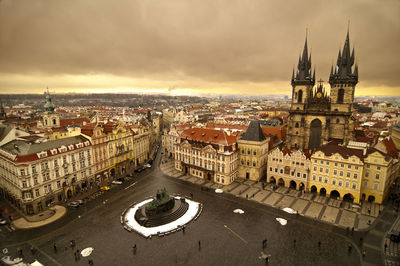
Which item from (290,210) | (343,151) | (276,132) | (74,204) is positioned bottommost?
(74,204)

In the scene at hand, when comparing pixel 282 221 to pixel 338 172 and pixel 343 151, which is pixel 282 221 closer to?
pixel 338 172

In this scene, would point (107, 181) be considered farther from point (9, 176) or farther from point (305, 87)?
point (305, 87)

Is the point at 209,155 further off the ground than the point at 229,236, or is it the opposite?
the point at 209,155

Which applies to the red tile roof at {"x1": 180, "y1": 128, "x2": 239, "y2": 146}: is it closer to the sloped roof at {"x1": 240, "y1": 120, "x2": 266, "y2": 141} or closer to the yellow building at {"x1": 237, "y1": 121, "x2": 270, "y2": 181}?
the yellow building at {"x1": 237, "y1": 121, "x2": 270, "y2": 181}

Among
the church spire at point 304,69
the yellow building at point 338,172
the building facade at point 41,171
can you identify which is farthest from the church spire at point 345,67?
the building facade at point 41,171

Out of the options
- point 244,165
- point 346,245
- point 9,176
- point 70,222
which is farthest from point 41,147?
point 346,245

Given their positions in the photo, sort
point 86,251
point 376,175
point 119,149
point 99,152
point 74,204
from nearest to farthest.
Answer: point 86,251, point 376,175, point 74,204, point 99,152, point 119,149

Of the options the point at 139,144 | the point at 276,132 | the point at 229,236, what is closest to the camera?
the point at 229,236

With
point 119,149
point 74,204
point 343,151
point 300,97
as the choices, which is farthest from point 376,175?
point 119,149
